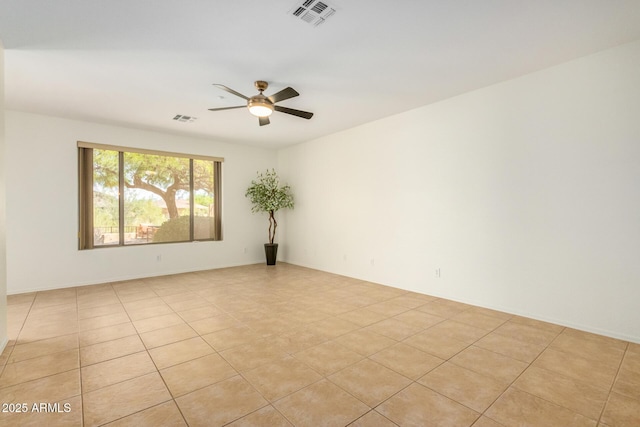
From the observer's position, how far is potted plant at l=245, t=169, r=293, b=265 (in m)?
6.76

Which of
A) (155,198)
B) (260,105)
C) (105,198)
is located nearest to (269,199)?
(155,198)

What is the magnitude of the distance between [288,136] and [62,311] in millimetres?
4513

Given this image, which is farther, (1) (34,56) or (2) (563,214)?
(2) (563,214)

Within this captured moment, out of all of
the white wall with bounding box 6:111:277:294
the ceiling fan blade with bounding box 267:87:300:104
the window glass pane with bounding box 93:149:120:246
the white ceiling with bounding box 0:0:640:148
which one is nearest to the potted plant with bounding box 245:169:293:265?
the white wall with bounding box 6:111:277:294

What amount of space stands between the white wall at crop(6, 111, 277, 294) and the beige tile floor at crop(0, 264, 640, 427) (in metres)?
0.95

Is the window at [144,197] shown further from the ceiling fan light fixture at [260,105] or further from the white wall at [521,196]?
the white wall at [521,196]

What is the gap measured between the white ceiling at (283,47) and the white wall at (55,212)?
602mm

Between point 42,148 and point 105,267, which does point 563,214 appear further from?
point 42,148

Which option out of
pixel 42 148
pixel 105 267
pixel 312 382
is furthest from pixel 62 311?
pixel 312 382

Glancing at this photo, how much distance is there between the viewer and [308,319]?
3480mm

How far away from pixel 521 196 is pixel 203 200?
574 cm

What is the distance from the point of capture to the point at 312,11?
2338 millimetres

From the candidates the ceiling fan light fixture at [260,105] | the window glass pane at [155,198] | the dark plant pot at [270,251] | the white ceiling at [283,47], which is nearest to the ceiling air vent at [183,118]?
the white ceiling at [283,47]

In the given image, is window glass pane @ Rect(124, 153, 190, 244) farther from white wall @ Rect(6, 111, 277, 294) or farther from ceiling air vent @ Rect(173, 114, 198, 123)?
ceiling air vent @ Rect(173, 114, 198, 123)
